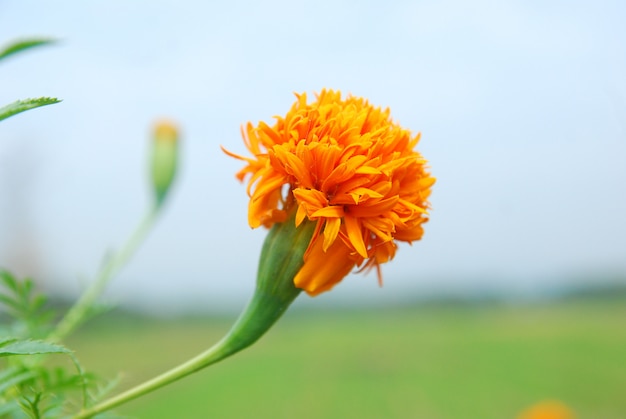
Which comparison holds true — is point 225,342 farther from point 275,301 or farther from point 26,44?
point 26,44

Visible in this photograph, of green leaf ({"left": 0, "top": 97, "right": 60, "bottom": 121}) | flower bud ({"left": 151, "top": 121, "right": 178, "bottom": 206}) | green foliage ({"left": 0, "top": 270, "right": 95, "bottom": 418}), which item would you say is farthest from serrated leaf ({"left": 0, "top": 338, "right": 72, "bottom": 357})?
flower bud ({"left": 151, "top": 121, "right": 178, "bottom": 206})

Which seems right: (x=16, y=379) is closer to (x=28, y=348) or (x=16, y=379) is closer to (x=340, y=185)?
(x=28, y=348)

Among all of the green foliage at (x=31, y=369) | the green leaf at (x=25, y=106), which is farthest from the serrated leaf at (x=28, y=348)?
the green leaf at (x=25, y=106)

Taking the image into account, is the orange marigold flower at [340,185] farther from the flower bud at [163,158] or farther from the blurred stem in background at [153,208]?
the flower bud at [163,158]

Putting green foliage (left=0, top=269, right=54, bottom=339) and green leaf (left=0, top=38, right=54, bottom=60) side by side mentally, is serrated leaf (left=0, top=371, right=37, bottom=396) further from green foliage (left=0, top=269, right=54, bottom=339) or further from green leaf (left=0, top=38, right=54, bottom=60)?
green leaf (left=0, top=38, right=54, bottom=60)

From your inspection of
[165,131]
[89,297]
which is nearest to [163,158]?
[165,131]

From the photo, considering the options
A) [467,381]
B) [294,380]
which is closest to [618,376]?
[467,381]

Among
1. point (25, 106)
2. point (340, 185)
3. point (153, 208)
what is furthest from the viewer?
point (153, 208)
